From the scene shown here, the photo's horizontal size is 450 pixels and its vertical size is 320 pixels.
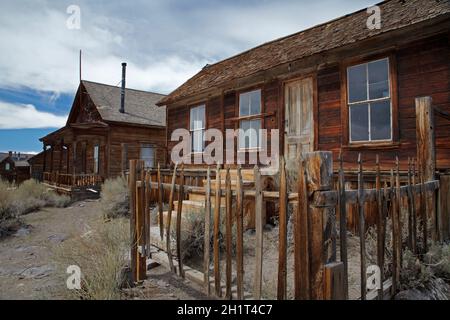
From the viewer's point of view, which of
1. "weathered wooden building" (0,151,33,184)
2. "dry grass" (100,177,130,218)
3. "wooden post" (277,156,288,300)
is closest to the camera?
"wooden post" (277,156,288,300)

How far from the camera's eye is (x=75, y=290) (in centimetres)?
351

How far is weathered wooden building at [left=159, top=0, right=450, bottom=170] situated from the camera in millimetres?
5832

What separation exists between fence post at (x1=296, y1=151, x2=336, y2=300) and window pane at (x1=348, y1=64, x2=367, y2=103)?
547 centimetres

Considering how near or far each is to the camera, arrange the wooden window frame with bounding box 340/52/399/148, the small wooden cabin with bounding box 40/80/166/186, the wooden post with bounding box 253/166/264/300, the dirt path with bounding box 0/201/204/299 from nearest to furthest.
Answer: the wooden post with bounding box 253/166/264/300, the dirt path with bounding box 0/201/204/299, the wooden window frame with bounding box 340/52/399/148, the small wooden cabin with bounding box 40/80/166/186

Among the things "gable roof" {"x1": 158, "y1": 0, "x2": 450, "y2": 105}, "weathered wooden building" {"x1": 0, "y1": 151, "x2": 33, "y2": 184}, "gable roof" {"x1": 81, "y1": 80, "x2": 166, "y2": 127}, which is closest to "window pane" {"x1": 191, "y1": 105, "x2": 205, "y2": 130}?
"gable roof" {"x1": 158, "y1": 0, "x2": 450, "y2": 105}

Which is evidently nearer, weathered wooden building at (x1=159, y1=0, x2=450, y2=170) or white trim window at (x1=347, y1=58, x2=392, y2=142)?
weathered wooden building at (x1=159, y1=0, x2=450, y2=170)

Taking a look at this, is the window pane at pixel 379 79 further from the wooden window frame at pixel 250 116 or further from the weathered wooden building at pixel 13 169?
the weathered wooden building at pixel 13 169

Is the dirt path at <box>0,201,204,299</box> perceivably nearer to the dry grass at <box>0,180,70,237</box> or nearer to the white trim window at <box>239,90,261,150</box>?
the dry grass at <box>0,180,70,237</box>

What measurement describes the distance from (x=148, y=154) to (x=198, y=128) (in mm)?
8740

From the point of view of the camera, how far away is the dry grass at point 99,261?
3.45m

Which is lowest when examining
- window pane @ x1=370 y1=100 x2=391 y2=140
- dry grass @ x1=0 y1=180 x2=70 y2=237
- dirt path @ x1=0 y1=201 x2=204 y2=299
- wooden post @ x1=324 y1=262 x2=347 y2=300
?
dirt path @ x1=0 y1=201 x2=204 y2=299

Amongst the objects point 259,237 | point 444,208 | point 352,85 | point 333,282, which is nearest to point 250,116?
point 352,85

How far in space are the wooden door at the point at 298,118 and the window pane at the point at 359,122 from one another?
1.04 metres
